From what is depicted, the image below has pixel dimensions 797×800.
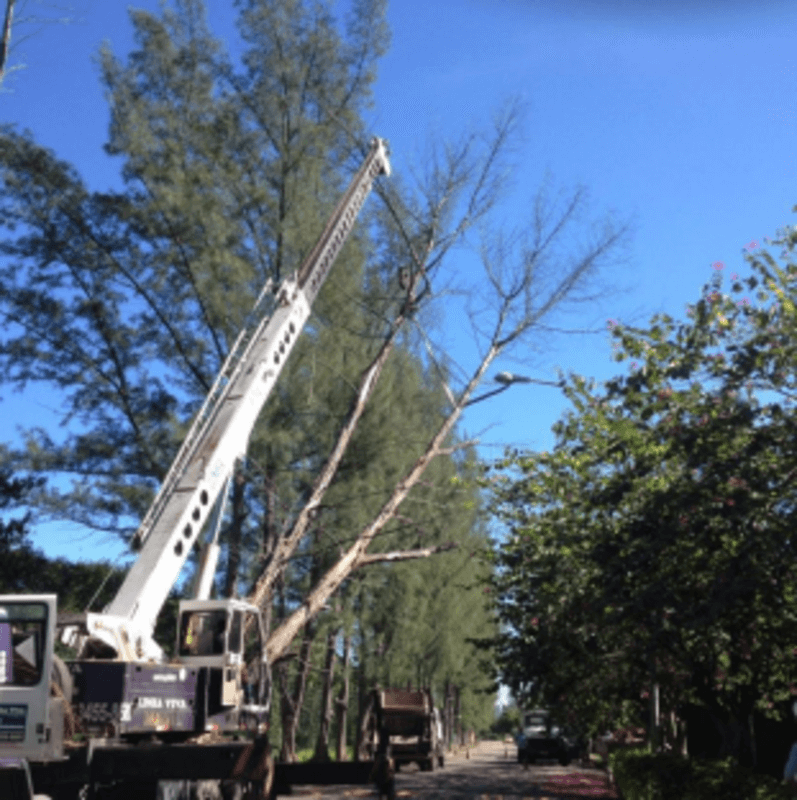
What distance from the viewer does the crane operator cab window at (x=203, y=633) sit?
1209cm

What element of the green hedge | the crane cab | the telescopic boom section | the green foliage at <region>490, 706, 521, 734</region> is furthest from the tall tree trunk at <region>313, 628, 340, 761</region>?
the green foliage at <region>490, 706, 521, 734</region>

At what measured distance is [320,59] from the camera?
2395cm

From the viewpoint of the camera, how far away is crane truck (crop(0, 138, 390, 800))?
9.59 meters

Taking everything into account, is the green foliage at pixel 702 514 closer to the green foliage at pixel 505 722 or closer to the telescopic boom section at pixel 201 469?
the telescopic boom section at pixel 201 469

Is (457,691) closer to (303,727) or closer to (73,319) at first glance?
(303,727)

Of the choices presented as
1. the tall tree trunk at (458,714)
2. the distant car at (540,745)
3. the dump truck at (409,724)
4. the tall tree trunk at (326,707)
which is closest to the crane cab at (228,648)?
the dump truck at (409,724)

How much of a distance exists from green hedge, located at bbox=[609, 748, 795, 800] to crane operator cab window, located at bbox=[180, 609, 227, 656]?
5495 mm

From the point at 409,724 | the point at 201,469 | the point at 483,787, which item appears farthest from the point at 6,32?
the point at 409,724

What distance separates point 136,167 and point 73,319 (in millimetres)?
3259

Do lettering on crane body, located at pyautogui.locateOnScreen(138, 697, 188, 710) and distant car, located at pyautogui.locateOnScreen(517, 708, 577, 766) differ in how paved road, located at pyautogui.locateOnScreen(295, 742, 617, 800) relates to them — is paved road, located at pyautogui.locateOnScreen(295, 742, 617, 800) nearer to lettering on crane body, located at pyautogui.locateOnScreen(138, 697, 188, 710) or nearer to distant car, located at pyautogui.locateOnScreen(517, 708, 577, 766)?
lettering on crane body, located at pyautogui.locateOnScreen(138, 697, 188, 710)

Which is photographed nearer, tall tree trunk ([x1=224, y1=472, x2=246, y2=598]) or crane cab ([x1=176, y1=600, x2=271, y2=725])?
crane cab ([x1=176, y1=600, x2=271, y2=725])

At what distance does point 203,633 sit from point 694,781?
232 inches

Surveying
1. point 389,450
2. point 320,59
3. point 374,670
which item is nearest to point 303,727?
point 374,670

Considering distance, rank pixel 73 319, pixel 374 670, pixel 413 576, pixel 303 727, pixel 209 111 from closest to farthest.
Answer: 1. pixel 73 319
2. pixel 209 111
3. pixel 413 576
4. pixel 374 670
5. pixel 303 727
